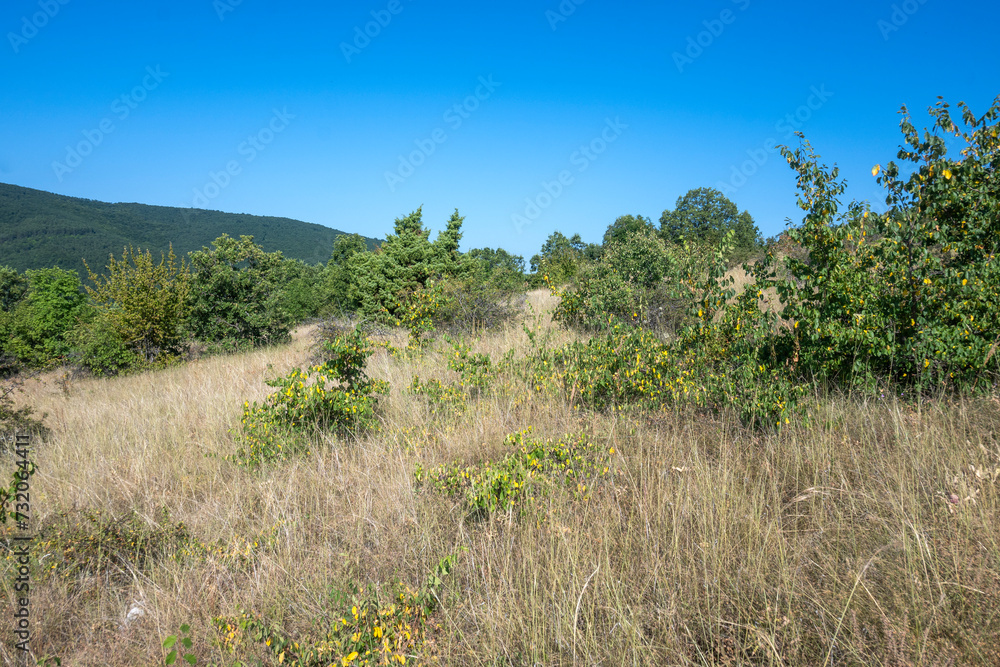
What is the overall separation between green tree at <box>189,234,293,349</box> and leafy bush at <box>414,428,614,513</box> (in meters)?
16.6

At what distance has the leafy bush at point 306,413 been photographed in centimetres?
414

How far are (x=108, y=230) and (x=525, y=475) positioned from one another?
188674mm

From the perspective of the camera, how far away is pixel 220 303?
17484mm

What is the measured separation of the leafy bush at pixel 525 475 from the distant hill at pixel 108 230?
122434 millimetres

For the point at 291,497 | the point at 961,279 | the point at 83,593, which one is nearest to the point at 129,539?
the point at 83,593

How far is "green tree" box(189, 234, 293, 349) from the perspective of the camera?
56.2 ft

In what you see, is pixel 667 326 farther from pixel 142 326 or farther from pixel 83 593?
pixel 142 326

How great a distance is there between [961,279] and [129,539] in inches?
239

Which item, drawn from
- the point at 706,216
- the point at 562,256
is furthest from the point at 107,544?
the point at 706,216

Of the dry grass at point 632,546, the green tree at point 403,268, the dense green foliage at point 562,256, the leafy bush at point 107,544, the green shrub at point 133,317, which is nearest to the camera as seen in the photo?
the dry grass at point 632,546

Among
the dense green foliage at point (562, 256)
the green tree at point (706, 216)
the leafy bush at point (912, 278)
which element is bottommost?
the leafy bush at point (912, 278)

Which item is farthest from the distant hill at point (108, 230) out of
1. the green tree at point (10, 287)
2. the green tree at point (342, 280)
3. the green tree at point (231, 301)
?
the green tree at point (231, 301)

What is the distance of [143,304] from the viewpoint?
1514cm

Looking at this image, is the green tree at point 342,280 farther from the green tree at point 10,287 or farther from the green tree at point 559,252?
the green tree at point 10,287
